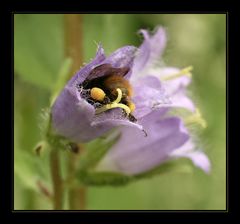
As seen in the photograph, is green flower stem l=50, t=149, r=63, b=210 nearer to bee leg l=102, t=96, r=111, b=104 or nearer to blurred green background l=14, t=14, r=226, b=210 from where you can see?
blurred green background l=14, t=14, r=226, b=210

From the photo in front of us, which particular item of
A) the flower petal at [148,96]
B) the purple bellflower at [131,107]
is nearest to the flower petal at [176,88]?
the purple bellflower at [131,107]

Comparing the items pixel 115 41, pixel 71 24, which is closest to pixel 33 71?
pixel 71 24

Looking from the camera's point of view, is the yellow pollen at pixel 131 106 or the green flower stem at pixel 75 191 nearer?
the yellow pollen at pixel 131 106

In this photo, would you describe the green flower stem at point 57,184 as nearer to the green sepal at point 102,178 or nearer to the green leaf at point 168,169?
the green sepal at point 102,178

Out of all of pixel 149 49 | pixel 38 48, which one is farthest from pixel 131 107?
pixel 38 48

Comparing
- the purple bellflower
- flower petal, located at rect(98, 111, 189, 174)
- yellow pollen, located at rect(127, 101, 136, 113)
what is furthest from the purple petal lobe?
flower petal, located at rect(98, 111, 189, 174)

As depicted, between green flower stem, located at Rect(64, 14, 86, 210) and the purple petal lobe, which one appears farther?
green flower stem, located at Rect(64, 14, 86, 210)

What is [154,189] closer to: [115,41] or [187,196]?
[187,196]
